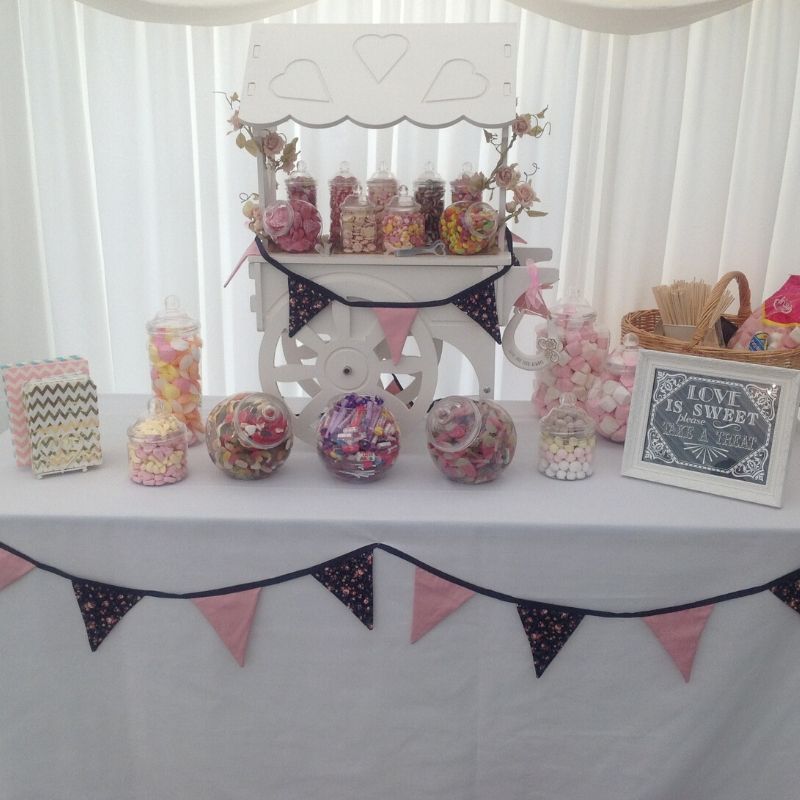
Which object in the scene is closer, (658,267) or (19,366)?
(19,366)

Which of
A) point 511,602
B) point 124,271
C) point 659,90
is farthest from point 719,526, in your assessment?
point 124,271

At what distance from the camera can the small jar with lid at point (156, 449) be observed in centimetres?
139

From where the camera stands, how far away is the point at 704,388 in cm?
140

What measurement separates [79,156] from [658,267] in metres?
1.76

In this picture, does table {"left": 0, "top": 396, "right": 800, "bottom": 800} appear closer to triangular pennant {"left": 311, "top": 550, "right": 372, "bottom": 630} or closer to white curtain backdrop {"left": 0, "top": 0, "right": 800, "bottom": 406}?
triangular pennant {"left": 311, "top": 550, "right": 372, "bottom": 630}

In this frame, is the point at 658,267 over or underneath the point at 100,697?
over

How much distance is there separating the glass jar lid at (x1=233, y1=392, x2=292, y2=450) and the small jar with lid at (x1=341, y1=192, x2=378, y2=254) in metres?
0.35

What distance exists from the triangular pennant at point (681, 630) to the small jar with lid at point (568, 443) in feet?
0.93

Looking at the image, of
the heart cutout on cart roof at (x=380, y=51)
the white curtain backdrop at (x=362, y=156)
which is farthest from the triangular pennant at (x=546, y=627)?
the white curtain backdrop at (x=362, y=156)

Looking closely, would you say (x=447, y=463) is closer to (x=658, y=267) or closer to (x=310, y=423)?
(x=310, y=423)

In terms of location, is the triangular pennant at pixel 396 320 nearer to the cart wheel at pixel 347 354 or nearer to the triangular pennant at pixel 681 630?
the cart wheel at pixel 347 354

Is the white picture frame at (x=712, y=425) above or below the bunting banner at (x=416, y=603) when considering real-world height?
above

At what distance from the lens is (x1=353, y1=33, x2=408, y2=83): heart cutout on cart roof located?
1450mm

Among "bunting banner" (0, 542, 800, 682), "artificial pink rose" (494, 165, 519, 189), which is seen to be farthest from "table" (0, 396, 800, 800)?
"artificial pink rose" (494, 165, 519, 189)
